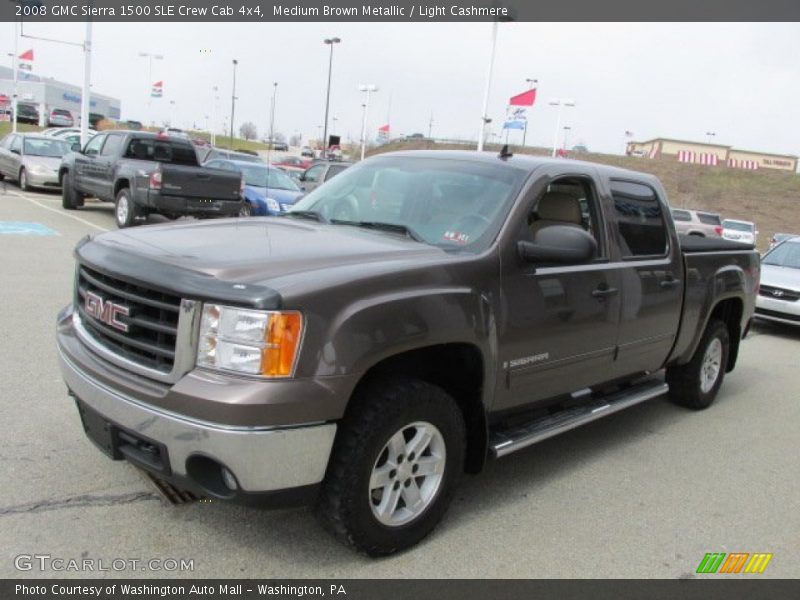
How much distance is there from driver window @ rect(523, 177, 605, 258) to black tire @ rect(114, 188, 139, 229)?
414 inches

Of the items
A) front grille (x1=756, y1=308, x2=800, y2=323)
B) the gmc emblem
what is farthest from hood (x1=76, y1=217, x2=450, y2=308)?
front grille (x1=756, y1=308, x2=800, y2=323)

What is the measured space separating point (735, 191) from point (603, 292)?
5927 cm

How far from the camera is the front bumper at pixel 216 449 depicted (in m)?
2.64

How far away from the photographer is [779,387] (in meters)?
7.24

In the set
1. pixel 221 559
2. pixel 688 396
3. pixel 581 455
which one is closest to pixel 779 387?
pixel 688 396

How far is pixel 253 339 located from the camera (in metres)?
A: 2.67

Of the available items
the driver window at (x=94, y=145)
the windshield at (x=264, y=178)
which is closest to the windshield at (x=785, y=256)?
the windshield at (x=264, y=178)

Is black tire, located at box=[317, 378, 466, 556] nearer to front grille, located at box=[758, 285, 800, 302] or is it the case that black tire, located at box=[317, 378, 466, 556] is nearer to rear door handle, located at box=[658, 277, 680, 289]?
rear door handle, located at box=[658, 277, 680, 289]

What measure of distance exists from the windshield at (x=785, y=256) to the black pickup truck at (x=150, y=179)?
9431 millimetres

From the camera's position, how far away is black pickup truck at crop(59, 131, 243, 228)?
41.2ft

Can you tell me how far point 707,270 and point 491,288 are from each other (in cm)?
288

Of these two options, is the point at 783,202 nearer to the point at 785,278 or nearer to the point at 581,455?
the point at 785,278

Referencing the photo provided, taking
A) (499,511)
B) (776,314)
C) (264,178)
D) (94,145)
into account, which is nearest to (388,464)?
(499,511)

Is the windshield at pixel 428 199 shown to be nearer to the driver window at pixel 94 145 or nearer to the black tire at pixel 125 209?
the black tire at pixel 125 209
